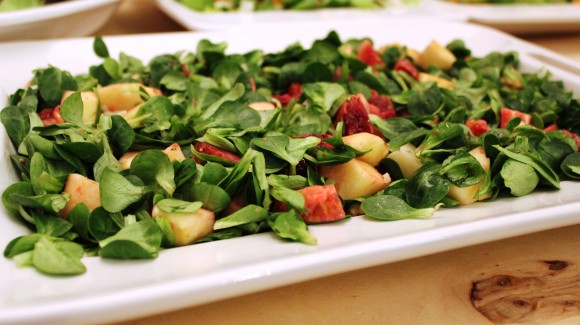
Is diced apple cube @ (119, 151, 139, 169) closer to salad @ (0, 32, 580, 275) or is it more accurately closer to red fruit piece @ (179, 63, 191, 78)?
salad @ (0, 32, 580, 275)

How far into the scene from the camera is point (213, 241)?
27.9 inches

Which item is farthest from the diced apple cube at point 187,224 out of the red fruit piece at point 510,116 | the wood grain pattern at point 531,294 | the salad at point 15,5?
the salad at point 15,5

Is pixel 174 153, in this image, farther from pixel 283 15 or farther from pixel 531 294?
pixel 283 15

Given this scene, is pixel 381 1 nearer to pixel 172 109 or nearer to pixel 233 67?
pixel 233 67

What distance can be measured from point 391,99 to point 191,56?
1.35 ft

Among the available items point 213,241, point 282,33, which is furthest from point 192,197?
point 282,33

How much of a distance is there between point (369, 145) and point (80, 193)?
40cm

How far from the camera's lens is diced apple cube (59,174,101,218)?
75 cm

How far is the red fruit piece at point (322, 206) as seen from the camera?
2.45 ft

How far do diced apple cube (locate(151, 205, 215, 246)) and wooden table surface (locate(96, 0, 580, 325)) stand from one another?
0.28 feet

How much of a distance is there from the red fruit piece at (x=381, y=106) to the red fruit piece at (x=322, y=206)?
1.07ft

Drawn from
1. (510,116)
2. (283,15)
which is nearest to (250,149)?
(510,116)

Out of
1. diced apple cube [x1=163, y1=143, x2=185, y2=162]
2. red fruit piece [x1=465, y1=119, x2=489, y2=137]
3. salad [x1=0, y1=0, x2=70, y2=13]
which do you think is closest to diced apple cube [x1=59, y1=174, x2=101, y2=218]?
diced apple cube [x1=163, y1=143, x2=185, y2=162]

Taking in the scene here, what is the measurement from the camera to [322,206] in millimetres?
751
